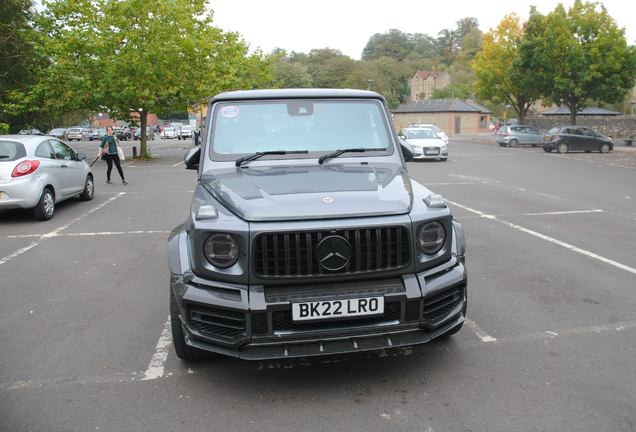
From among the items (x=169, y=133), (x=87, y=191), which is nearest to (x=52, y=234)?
(x=87, y=191)

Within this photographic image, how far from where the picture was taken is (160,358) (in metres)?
3.76

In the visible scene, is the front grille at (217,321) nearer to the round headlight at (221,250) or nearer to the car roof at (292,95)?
the round headlight at (221,250)

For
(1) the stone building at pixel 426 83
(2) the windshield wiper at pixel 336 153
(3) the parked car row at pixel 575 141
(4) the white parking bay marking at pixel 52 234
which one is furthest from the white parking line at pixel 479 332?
(1) the stone building at pixel 426 83

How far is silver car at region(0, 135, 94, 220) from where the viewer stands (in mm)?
8898

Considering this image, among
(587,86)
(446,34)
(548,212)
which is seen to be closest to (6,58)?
(548,212)

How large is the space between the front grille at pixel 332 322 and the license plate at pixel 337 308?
0.04 metres

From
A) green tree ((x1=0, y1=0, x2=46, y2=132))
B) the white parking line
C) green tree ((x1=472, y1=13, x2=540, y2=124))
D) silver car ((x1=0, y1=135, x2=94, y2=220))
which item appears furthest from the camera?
green tree ((x1=472, y1=13, x2=540, y2=124))

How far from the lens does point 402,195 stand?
3.32 meters

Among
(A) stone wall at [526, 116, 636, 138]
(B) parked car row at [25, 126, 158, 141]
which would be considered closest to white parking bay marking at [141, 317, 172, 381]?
(A) stone wall at [526, 116, 636, 138]

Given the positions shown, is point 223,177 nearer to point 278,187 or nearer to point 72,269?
point 278,187

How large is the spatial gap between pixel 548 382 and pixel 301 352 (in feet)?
5.47

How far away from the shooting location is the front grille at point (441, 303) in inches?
123

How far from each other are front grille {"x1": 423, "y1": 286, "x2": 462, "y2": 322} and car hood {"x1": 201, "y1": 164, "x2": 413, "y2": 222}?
57cm

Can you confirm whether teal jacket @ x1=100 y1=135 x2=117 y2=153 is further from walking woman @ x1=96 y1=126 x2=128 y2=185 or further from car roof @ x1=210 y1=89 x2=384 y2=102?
car roof @ x1=210 y1=89 x2=384 y2=102
